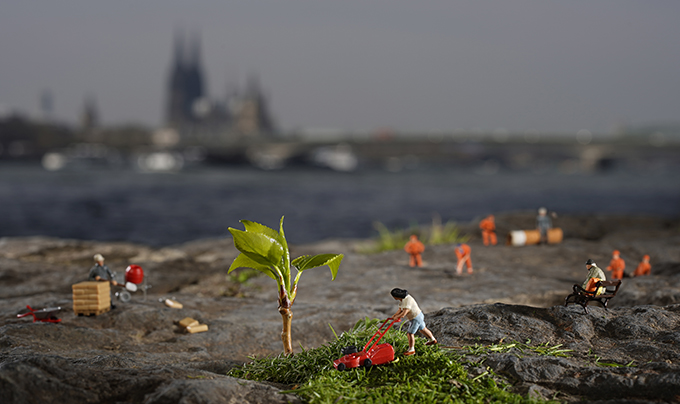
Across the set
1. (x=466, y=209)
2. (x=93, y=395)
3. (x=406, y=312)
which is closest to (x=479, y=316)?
(x=406, y=312)

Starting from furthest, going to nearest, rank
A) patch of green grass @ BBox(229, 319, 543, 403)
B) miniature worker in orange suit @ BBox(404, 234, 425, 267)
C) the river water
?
the river water < miniature worker in orange suit @ BBox(404, 234, 425, 267) < patch of green grass @ BBox(229, 319, 543, 403)

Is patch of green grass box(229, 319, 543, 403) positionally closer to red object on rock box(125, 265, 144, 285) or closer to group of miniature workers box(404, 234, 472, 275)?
red object on rock box(125, 265, 144, 285)

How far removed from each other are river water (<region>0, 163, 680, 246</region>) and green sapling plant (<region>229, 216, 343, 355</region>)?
23.9 m

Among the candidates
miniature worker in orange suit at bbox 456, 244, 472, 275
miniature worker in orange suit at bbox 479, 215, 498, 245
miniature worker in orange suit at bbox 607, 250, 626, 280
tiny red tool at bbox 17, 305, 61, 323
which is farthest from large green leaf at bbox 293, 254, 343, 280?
miniature worker in orange suit at bbox 479, 215, 498, 245

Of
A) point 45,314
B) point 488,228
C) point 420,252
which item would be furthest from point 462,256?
point 45,314

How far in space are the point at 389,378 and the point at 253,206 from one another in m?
44.5

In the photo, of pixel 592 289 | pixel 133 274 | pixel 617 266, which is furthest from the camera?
pixel 617 266

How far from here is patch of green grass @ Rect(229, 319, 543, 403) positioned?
16.1 ft

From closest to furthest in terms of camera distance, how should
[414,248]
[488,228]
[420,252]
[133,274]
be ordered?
1. [133,274]
2. [414,248]
3. [420,252]
4. [488,228]

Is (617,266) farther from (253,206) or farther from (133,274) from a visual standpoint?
(253,206)

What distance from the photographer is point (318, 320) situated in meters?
8.47

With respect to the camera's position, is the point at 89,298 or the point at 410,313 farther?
the point at 89,298

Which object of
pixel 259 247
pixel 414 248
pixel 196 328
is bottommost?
pixel 196 328

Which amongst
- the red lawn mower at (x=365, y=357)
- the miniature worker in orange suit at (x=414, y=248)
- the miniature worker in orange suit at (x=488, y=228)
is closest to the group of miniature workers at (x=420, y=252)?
the miniature worker in orange suit at (x=414, y=248)
